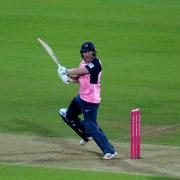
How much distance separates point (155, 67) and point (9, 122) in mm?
9468

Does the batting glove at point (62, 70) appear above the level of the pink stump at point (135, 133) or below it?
above

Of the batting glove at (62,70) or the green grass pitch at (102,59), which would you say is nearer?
the batting glove at (62,70)

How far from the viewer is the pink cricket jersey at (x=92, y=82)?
649 inches

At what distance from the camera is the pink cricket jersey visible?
1648 cm

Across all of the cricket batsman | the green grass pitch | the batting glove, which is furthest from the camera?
the green grass pitch

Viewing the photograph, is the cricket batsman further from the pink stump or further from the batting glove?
the pink stump

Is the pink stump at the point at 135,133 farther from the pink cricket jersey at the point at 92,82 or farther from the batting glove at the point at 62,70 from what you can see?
the batting glove at the point at 62,70

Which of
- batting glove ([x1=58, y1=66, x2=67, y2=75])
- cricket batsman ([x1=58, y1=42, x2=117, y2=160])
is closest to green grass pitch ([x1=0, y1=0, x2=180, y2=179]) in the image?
cricket batsman ([x1=58, y1=42, x2=117, y2=160])

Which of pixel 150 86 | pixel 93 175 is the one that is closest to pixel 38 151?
pixel 93 175

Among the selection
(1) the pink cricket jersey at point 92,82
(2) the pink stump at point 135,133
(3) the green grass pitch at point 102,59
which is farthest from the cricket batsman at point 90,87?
(3) the green grass pitch at point 102,59

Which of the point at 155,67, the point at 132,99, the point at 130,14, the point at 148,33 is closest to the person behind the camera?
the point at 132,99

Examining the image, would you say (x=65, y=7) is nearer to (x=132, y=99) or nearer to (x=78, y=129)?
(x=132, y=99)

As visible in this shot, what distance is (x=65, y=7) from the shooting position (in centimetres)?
3825

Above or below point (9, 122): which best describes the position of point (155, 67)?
above
